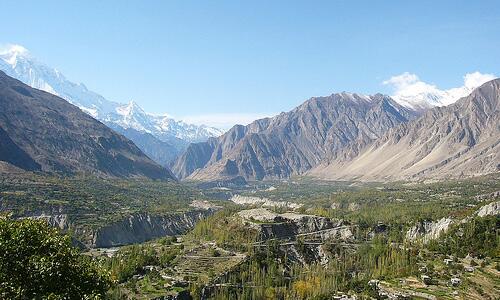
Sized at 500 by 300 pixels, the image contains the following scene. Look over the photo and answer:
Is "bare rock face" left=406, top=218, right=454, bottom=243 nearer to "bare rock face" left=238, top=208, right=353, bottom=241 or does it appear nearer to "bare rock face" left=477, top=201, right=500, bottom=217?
"bare rock face" left=477, top=201, right=500, bottom=217

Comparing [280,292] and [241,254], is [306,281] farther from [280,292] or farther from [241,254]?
[241,254]

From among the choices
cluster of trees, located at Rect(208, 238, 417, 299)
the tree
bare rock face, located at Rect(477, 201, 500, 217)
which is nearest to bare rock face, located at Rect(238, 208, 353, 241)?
cluster of trees, located at Rect(208, 238, 417, 299)

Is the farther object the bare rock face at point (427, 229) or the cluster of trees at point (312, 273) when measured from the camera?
the bare rock face at point (427, 229)

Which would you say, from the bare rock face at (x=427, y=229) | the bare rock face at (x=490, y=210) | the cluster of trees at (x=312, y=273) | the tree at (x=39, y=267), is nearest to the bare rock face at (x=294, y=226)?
the cluster of trees at (x=312, y=273)

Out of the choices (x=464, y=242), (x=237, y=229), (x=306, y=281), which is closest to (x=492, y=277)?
(x=464, y=242)

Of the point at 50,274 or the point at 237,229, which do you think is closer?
the point at 50,274

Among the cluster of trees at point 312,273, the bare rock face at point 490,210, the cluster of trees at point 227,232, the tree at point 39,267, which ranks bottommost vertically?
the cluster of trees at point 312,273

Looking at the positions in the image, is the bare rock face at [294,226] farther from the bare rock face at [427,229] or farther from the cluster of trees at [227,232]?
the bare rock face at [427,229]
